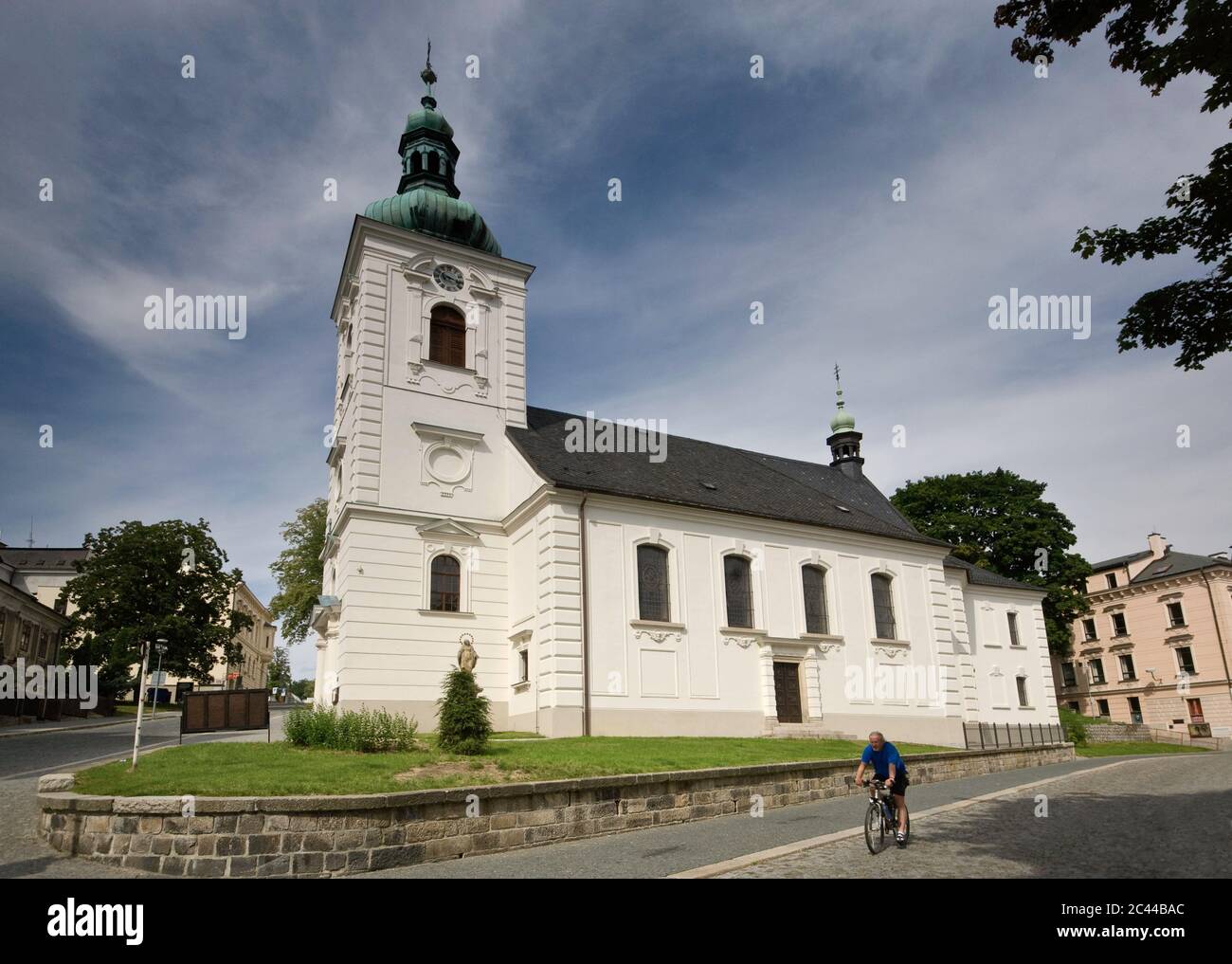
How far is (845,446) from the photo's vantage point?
1641 inches

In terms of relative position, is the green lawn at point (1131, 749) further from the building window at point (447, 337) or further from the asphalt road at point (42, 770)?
the asphalt road at point (42, 770)

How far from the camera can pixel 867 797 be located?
56.6 feet

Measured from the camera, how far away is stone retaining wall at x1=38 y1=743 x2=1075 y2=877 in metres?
10.1

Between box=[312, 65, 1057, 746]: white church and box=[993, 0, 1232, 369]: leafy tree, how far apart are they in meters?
16.2

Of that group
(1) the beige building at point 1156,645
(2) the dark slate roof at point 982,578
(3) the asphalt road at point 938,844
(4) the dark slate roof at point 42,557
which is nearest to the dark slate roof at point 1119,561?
(1) the beige building at point 1156,645

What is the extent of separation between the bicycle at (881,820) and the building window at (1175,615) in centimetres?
5549

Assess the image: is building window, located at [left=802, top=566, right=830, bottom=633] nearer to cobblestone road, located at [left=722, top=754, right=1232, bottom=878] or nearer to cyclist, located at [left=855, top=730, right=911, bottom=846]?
cobblestone road, located at [left=722, top=754, right=1232, bottom=878]

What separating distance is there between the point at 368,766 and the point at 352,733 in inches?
111

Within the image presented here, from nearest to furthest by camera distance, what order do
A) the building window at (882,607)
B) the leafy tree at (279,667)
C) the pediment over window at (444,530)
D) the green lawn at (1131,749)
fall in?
the pediment over window at (444,530), the building window at (882,607), the green lawn at (1131,749), the leafy tree at (279,667)

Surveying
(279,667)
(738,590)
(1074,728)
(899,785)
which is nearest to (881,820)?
(899,785)

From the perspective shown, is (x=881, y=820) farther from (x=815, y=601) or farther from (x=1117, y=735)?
(x=1117, y=735)

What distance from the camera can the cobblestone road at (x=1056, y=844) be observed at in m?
8.92

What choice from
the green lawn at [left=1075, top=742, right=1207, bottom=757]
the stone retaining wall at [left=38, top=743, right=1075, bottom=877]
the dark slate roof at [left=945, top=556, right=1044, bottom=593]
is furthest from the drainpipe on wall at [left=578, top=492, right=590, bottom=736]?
the green lawn at [left=1075, top=742, right=1207, bottom=757]
